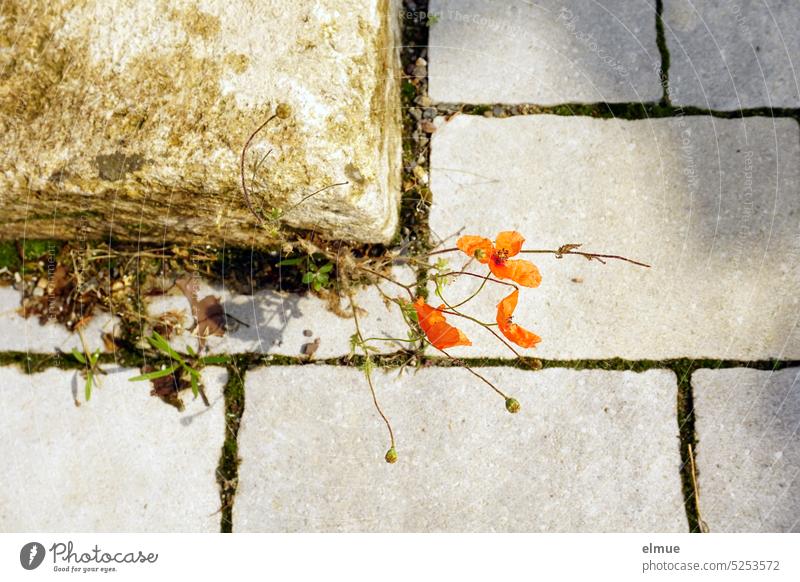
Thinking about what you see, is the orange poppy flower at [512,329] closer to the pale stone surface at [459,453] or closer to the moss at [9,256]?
the pale stone surface at [459,453]

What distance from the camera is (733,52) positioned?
6.16 ft

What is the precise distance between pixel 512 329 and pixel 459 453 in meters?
0.59

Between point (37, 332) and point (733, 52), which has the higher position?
point (733, 52)

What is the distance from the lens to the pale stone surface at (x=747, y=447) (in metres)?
1.76

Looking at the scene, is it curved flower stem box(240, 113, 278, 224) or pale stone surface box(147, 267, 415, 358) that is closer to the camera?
curved flower stem box(240, 113, 278, 224)

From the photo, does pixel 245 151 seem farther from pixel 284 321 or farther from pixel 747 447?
pixel 747 447

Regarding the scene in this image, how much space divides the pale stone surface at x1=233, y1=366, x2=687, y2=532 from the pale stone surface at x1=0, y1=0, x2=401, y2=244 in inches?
23.3

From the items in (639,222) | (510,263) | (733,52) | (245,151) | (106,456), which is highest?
(733,52)

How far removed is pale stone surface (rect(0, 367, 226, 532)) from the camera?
182 cm

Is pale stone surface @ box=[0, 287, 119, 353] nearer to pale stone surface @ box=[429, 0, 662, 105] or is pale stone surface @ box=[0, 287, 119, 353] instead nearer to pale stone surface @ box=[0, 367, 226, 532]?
pale stone surface @ box=[0, 367, 226, 532]

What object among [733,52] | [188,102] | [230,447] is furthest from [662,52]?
[230,447]

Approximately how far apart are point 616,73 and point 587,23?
179 mm

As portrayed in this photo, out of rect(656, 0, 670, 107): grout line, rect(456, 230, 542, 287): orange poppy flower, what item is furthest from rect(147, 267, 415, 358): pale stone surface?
rect(656, 0, 670, 107): grout line
